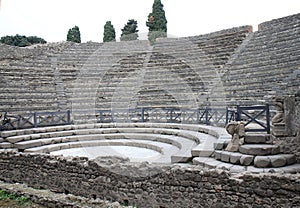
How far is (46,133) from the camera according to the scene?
1275 centimetres

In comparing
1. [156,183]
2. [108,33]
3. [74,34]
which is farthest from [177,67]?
[74,34]

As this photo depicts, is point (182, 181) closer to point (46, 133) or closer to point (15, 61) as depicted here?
point (46, 133)

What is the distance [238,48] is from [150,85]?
6.61 meters

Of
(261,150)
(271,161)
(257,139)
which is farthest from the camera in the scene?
(257,139)

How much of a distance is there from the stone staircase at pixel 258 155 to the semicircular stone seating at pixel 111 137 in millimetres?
2378

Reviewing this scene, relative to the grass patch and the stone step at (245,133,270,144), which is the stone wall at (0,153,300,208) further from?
the stone step at (245,133,270,144)

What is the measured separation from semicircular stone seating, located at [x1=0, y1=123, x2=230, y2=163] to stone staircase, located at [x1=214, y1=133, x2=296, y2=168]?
2378 mm

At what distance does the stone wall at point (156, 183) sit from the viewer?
15.6 ft

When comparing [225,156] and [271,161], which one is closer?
[271,161]

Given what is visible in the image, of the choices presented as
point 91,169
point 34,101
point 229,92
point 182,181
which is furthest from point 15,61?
point 182,181

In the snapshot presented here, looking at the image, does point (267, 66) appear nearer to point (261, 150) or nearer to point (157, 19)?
point (261, 150)

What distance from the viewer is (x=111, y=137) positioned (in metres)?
13.2

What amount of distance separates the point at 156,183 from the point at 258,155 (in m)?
2.23

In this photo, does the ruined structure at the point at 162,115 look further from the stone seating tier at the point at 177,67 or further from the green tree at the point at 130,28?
the green tree at the point at 130,28
